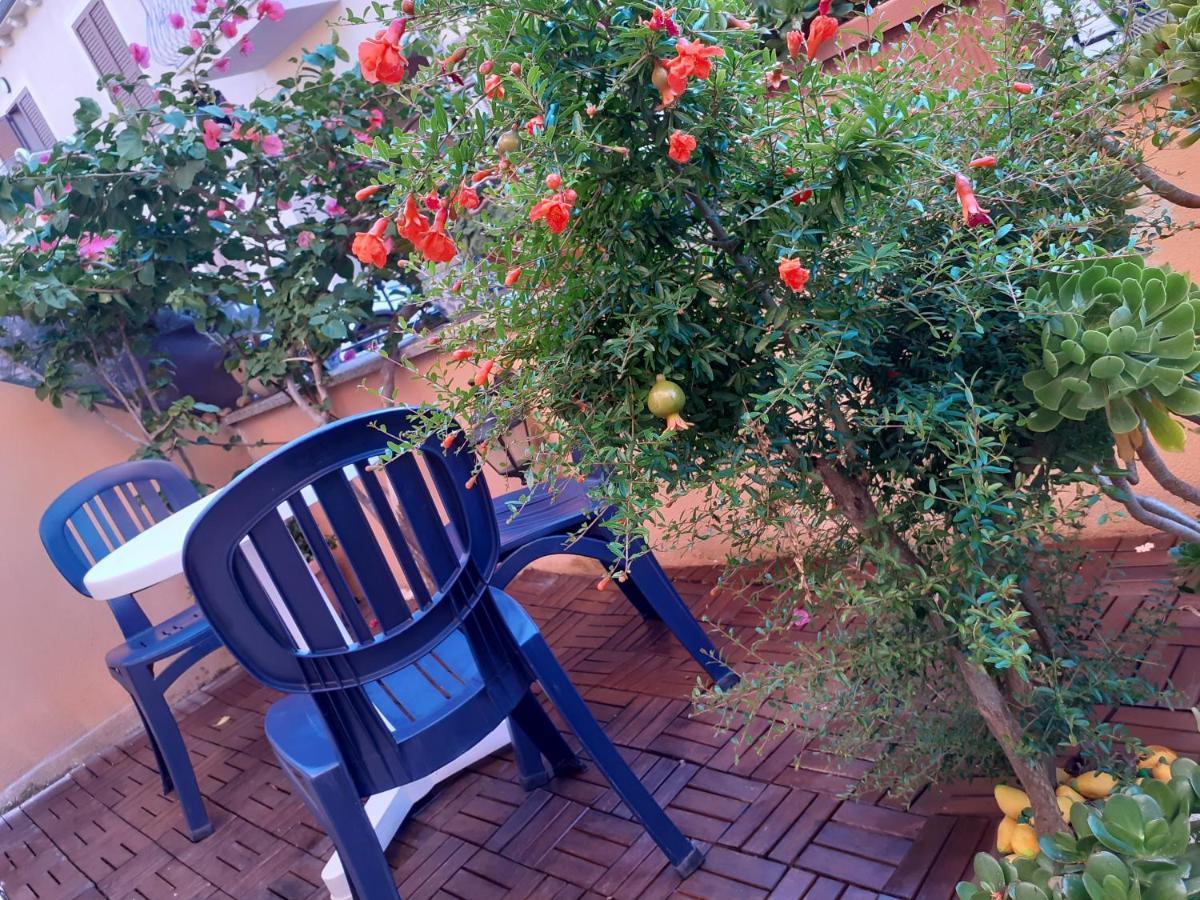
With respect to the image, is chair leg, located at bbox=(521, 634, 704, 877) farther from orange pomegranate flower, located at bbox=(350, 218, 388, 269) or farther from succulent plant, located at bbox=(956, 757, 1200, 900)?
orange pomegranate flower, located at bbox=(350, 218, 388, 269)

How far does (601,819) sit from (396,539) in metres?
0.80

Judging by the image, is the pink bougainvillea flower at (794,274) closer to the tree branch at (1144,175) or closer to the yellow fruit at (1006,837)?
the tree branch at (1144,175)

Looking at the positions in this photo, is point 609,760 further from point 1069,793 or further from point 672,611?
point 1069,793

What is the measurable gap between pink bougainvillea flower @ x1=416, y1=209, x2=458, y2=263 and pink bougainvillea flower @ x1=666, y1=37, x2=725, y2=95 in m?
0.28

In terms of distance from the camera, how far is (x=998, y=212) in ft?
3.83

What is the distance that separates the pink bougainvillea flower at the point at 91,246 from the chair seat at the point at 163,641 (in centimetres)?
140

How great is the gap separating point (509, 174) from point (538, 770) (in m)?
1.61

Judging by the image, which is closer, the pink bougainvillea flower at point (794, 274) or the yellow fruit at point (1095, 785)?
the pink bougainvillea flower at point (794, 274)

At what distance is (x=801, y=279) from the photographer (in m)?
0.89

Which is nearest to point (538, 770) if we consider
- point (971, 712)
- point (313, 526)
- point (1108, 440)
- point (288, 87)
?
point (313, 526)

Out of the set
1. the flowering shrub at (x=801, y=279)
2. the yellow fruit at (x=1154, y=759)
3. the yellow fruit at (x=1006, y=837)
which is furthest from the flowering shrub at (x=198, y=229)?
the yellow fruit at (x=1154, y=759)

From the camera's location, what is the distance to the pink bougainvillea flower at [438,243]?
933 mm

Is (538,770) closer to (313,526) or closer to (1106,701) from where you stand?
(313,526)

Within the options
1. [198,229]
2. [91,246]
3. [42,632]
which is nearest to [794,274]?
[198,229]
